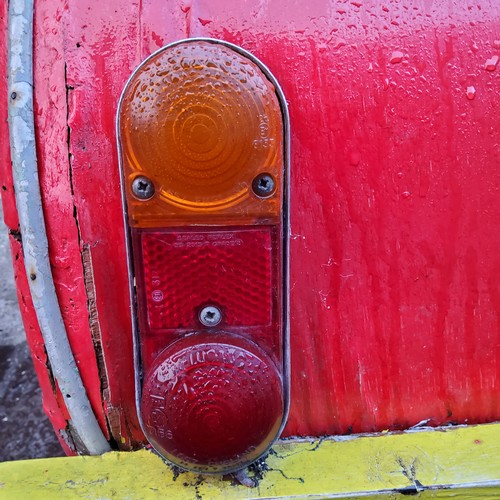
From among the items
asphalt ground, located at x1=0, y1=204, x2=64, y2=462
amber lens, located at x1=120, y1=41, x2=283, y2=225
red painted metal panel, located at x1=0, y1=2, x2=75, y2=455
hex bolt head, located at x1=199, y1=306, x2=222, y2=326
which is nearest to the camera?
amber lens, located at x1=120, y1=41, x2=283, y2=225

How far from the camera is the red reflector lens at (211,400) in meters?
0.90

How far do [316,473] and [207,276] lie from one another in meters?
0.43

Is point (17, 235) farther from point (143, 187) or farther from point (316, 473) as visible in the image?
point (316, 473)

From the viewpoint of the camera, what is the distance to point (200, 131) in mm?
833

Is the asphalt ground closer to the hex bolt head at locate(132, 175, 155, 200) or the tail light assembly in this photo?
the tail light assembly

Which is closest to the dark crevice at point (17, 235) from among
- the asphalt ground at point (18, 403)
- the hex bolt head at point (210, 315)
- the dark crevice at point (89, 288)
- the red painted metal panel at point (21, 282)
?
the red painted metal panel at point (21, 282)

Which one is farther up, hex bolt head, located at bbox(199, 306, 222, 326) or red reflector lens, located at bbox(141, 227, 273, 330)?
red reflector lens, located at bbox(141, 227, 273, 330)

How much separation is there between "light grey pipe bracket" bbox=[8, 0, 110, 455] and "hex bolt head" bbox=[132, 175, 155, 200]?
265mm

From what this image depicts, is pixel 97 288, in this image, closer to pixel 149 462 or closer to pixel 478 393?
pixel 149 462

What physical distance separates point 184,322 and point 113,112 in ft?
1.35

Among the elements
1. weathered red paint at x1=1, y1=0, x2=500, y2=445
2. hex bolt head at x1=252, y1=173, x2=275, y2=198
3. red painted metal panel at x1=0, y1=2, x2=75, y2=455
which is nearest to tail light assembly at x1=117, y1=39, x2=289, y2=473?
hex bolt head at x1=252, y1=173, x2=275, y2=198

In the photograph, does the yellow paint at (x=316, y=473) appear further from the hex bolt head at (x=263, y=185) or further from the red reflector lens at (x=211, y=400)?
the hex bolt head at (x=263, y=185)

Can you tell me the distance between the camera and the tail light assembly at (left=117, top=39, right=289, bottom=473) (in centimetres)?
85

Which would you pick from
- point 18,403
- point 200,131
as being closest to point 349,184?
point 200,131
